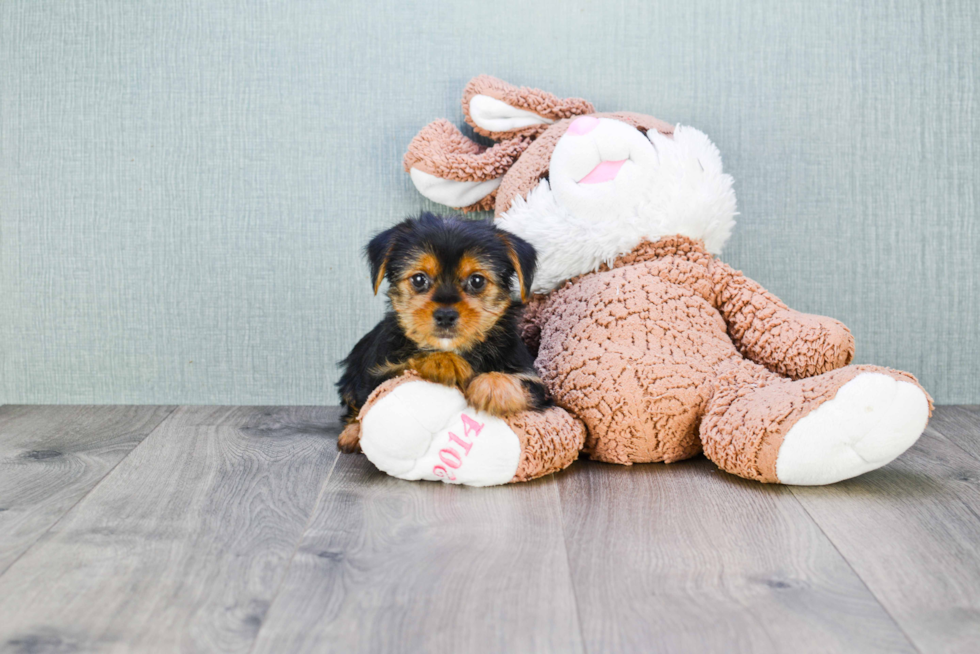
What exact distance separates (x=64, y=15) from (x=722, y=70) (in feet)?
6.53

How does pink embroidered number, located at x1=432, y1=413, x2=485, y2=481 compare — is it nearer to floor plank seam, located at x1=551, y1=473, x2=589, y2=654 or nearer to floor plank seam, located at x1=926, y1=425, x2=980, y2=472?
floor plank seam, located at x1=551, y1=473, x2=589, y2=654

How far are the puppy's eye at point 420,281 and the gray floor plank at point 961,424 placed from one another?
4.75 ft

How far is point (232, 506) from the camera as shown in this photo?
1682 mm

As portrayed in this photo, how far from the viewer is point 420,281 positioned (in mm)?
1778

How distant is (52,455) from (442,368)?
3.45 ft

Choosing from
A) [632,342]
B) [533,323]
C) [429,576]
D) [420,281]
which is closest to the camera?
[429,576]

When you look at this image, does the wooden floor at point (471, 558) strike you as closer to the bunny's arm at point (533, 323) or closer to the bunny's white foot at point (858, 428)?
the bunny's white foot at point (858, 428)

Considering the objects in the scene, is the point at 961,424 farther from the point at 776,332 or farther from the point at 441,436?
the point at 441,436

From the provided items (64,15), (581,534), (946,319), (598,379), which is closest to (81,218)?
(64,15)

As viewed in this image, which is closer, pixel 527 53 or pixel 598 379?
pixel 598 379

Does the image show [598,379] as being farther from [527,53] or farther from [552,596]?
[527,53]

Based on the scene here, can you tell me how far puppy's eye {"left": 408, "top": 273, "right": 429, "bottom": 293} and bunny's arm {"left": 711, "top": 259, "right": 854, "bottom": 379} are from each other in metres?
0.81

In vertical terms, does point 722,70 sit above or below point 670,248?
above

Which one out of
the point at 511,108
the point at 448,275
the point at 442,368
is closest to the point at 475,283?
the point at 448,275
